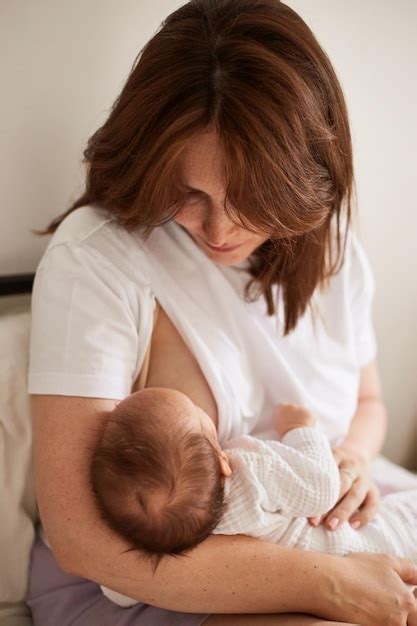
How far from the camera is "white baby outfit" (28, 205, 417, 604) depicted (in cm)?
117

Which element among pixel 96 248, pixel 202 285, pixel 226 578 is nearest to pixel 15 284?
pixel 96 248

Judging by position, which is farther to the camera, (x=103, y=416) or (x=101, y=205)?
(x=101, y=205)

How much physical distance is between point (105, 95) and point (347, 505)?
989 millimetres

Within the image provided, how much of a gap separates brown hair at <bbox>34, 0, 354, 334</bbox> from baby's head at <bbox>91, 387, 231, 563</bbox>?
1.14 ft

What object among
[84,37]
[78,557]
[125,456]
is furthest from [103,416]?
[84,37]

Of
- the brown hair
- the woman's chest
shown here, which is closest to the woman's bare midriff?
the woman's chest

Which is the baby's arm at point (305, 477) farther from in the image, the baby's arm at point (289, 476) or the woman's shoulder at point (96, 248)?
the woman's shoulder at point (96, 248)

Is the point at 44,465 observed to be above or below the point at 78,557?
above

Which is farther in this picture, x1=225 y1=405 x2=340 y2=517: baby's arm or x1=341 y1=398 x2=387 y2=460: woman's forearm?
x1=341 y1=398 x2=387 y2=460: woman's forearm

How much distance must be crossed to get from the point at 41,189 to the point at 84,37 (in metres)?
0.32

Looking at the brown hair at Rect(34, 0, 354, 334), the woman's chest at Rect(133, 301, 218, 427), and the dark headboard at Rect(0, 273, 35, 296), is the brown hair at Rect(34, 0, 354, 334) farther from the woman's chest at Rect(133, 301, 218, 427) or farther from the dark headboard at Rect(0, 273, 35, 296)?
the dark headboard at Rect(0, 273, 35, 296)

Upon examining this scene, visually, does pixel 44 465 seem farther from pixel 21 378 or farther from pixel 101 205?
A: pixel 101 205

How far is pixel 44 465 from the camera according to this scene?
45.3 inches

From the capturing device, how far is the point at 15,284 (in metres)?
1.45
